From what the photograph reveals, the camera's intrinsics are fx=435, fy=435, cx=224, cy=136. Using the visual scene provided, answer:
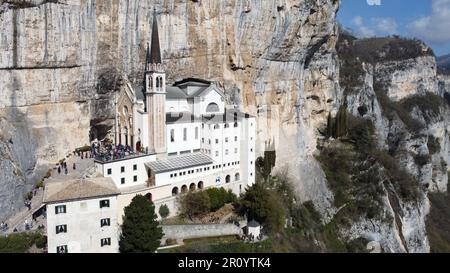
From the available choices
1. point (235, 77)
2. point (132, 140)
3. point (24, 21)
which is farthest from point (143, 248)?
point (235, 77)

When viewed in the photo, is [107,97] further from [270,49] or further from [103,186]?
[270,49]

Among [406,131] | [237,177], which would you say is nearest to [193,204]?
[237,177]

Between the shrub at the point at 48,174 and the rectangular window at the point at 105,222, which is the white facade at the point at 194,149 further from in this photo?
the rectangular window at the point at 105,222

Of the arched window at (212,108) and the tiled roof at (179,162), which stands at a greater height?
the arched window at (212,108)

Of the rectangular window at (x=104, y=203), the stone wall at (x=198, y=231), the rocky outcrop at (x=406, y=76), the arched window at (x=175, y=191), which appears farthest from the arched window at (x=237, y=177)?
the rocky outcrop at (x=406, y=76)

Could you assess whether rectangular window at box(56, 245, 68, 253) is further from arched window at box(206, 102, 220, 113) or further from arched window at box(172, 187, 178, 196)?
arched window at box(206, 102, 220, 113)

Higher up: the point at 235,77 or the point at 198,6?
the point at 198,6
